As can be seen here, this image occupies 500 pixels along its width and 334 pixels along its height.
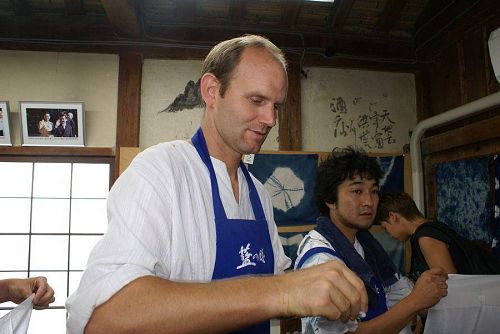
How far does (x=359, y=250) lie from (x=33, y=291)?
1528 mm

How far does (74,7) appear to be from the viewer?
356 centimetres

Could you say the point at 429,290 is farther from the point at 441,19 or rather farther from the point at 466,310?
the point at 441,19

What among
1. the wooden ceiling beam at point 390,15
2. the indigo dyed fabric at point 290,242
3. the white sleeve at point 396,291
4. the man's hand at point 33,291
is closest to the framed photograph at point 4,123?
the man's hand at point 33,291

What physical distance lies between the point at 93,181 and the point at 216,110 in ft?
9.54

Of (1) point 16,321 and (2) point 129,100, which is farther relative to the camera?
(2) point 129,100

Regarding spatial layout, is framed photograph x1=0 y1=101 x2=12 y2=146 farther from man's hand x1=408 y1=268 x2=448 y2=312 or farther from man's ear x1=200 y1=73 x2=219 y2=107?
man's hand x1=408 y1=268 x2=448 y2=312

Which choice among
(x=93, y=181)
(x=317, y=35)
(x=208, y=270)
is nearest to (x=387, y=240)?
(x=317, y=35)

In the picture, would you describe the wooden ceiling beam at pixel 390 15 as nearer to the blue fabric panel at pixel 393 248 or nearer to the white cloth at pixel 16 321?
the blue fabric panel at pixel 393 248

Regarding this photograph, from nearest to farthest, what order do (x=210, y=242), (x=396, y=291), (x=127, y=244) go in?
(x=127, y=244) → (x=210, y=242) → (x=396, y=291)

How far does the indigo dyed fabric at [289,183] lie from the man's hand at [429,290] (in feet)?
6.11

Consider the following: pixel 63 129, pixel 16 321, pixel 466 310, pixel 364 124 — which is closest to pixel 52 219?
pixel 63 129

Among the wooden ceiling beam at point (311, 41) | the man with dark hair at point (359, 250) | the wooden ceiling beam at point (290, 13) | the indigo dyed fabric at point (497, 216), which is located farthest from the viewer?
the wooden ceiling beam at point (311, 41)

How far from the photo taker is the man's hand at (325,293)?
26.9 inches

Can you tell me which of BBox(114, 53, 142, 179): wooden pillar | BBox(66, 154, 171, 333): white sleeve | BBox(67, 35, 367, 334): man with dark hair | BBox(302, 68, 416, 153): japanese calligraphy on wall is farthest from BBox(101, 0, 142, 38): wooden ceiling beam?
BBox(66, 154, 171, 333): white sleeve
